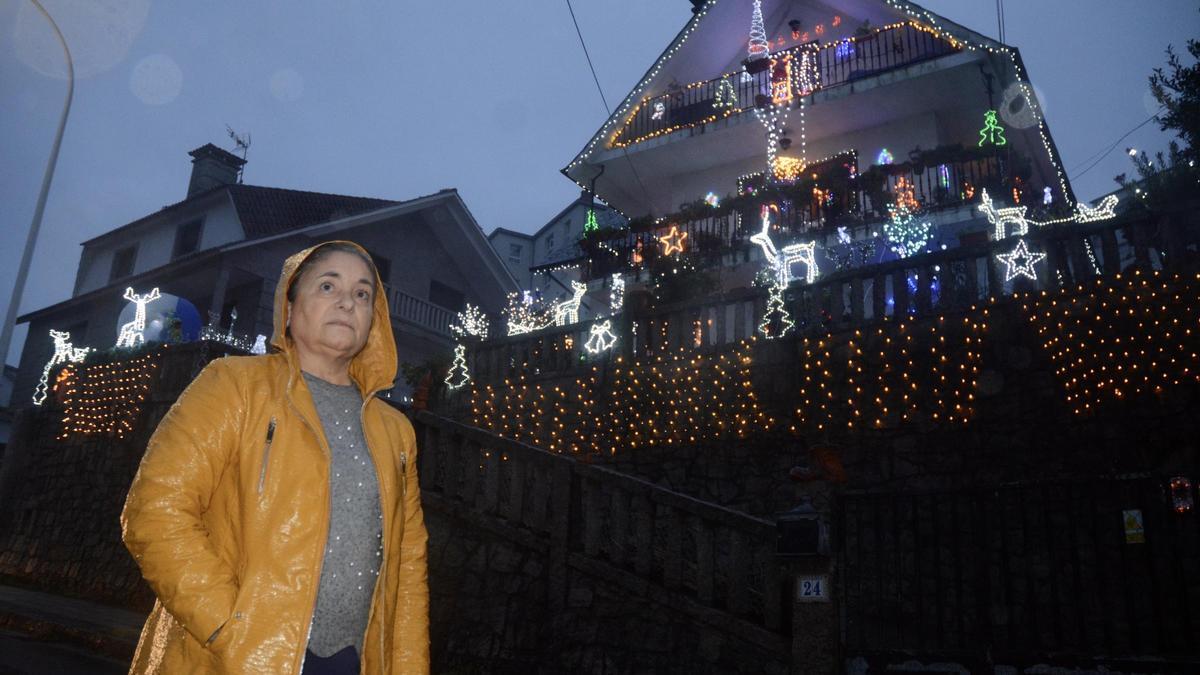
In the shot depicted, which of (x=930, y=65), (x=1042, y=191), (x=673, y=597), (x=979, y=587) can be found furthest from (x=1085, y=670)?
(x=1042, y=191)

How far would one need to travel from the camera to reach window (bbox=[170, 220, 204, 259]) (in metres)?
23.3

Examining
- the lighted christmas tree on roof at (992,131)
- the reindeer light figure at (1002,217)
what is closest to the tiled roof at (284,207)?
the lighted christmas tree on roof at (992,131)

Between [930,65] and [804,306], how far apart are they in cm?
793

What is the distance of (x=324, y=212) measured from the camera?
2430 cm

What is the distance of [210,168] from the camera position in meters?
26.0

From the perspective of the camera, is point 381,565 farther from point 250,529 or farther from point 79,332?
point 79,332

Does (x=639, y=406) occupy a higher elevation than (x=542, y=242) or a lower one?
lower

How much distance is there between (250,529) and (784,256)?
1410 centimetres

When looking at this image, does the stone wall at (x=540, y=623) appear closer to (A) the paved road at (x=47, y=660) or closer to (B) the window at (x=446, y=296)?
(A) the paved road at (x=47, y=660)

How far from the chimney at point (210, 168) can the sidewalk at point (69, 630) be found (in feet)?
60.3

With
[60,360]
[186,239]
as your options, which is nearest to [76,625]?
[60,360]

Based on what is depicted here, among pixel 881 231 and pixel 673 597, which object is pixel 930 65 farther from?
pixel 673 597

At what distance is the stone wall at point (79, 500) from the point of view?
41.1ft

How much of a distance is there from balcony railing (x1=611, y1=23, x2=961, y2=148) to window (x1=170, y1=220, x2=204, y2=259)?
12736 mm
